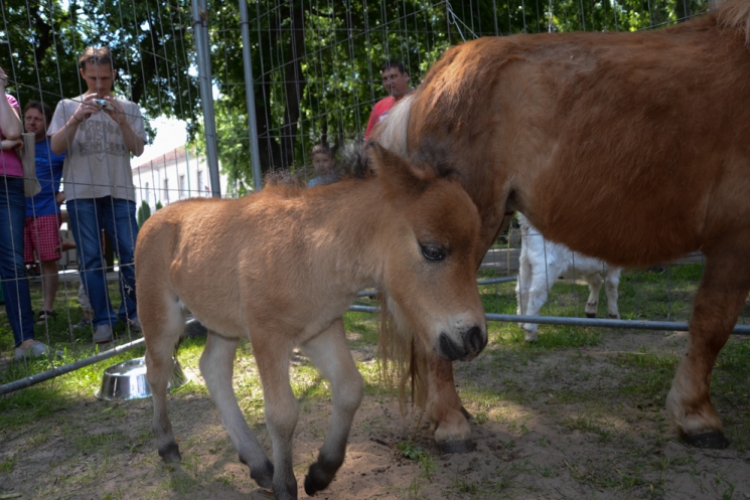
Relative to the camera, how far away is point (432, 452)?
A: 3473 mm

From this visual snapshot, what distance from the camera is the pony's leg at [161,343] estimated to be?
3309 mm

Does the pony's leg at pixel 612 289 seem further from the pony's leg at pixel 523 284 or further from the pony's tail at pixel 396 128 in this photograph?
the pony's tail at pixel 396 128

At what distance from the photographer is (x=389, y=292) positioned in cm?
267

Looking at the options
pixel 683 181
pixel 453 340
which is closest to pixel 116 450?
pixel 453 340

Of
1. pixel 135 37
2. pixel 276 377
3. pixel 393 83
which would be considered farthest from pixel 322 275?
pixel 135 37

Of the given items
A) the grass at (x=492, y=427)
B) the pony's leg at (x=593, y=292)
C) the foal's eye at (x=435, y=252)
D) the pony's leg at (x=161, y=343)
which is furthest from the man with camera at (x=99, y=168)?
the pony's leg at (x=593, y=292)

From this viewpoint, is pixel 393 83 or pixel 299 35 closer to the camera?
pixel 393 83

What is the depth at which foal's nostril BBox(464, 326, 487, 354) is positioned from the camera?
7.82ft

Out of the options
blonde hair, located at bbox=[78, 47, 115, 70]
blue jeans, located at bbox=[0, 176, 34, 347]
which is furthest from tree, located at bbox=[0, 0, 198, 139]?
blue jeans, located at bbox=[0, 176, 34, 347]

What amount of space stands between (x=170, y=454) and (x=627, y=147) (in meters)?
2.96

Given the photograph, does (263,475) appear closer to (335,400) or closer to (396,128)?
(335,400)

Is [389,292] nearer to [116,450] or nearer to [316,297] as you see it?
[316,297]

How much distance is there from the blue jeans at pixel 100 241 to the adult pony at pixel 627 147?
3580 millimetres

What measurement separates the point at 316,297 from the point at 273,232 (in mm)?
390
